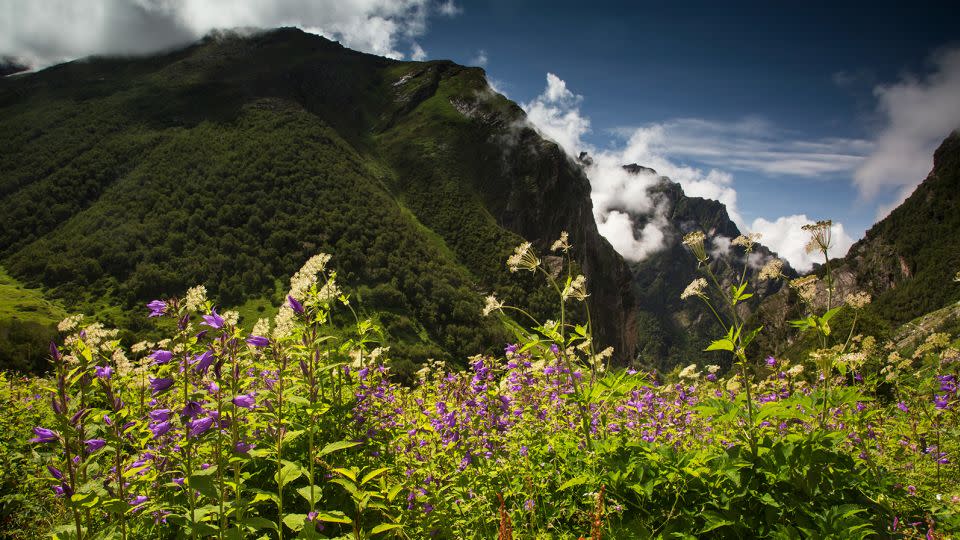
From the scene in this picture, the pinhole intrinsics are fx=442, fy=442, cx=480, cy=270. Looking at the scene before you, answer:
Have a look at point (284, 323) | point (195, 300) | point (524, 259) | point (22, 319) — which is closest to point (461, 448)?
point (524, 259)

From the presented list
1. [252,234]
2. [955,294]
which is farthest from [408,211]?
[955,294]

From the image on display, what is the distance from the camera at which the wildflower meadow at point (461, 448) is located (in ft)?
9.61

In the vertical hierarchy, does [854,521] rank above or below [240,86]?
below

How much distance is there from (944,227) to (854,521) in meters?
216

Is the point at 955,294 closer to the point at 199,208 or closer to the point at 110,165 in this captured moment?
the point at 199,208

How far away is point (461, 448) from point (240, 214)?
15512 cm

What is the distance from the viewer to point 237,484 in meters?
2.62

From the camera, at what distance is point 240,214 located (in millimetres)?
139250

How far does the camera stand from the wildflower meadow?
2930mm

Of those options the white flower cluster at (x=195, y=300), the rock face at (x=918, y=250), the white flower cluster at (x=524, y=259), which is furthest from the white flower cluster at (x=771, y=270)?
the rock face at (x=918, y=250)

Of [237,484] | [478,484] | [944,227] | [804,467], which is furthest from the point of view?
[944,227]

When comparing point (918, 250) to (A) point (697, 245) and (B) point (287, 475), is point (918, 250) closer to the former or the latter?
(A) point (697, 245)

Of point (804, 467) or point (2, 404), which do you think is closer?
point (804, 467)

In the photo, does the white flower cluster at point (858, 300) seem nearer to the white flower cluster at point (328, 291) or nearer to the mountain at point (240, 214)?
the white flower cluster at point (328, 291)
